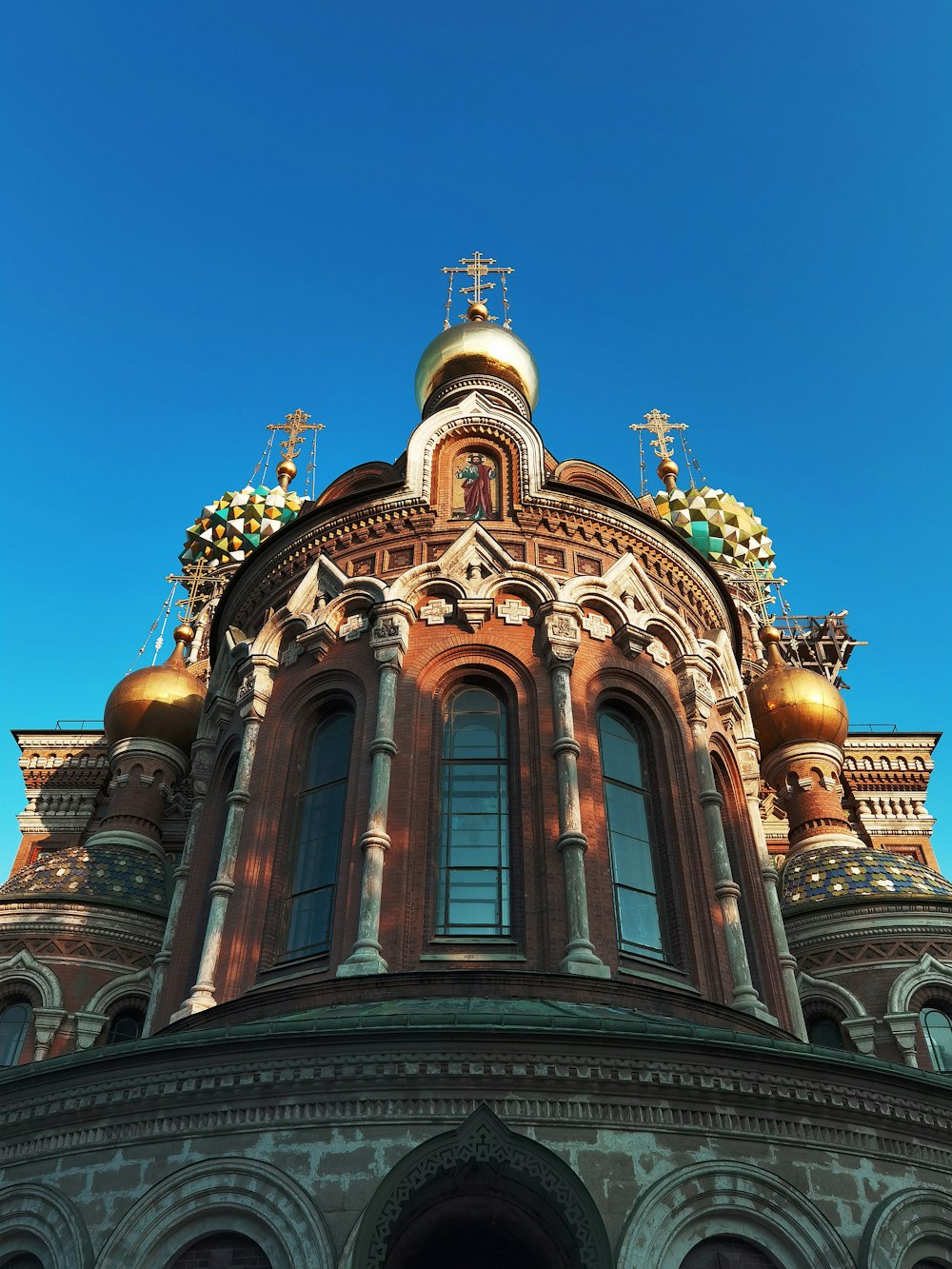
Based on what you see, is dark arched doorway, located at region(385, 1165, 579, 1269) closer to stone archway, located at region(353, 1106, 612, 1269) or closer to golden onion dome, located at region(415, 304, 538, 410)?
stone archway, located at region(353, 1106, 612, 1269)

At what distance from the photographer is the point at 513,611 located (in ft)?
43.5

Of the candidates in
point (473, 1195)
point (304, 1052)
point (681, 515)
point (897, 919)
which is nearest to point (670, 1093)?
→ point (473, 1195)

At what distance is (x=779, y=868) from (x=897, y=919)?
111 inches

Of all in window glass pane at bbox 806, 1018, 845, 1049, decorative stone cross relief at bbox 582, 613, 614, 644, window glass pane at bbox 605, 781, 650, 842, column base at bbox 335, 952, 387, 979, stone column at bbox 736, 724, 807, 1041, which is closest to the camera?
column base at bbox 335, 952, 387, 979

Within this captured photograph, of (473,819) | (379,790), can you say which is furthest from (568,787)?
(379,790)

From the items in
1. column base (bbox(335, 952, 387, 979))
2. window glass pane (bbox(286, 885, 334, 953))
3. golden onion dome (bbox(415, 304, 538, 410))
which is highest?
golden onion dome (bbox(415, 304, 538, 410))

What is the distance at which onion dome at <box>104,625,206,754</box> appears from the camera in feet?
66.4

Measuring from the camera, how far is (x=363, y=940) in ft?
34.7

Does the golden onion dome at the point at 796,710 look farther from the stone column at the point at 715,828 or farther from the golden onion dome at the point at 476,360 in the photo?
the stone column at the point at 715,828

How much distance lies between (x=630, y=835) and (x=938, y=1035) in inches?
228

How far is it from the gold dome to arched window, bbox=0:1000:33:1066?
9837 mm

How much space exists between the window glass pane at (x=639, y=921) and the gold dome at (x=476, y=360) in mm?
8854

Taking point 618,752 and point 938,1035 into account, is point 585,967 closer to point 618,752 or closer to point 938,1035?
point 618,752

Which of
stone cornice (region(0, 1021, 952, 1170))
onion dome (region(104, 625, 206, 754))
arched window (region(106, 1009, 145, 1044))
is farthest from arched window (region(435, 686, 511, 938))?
onion dome (region(104, 625, 206, 754))
